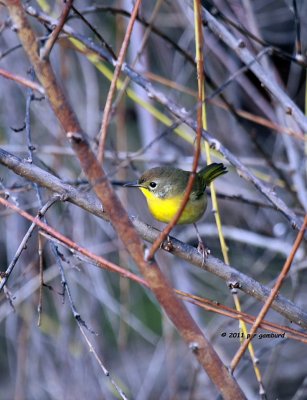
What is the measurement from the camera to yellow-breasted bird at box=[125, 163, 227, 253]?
326cm

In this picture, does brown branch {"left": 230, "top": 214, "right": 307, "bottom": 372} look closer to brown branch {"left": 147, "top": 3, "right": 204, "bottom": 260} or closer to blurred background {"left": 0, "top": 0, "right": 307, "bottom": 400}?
brown branch {"left": 147, "top": 3, "right": 204, "bottom": 260}

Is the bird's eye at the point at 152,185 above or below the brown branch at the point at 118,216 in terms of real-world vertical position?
above

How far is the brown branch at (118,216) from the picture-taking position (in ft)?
4.19

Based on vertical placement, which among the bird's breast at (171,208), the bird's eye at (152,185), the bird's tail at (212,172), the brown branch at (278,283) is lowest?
the brown branch at (278,283)

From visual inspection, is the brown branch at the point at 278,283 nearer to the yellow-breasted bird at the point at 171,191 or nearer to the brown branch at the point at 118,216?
the brown branch at the point at 118,216

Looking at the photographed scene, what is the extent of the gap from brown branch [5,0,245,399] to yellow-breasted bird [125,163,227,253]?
1.77 meters

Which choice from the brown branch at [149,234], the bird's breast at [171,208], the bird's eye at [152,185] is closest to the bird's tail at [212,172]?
the bird's breast at [171,208]

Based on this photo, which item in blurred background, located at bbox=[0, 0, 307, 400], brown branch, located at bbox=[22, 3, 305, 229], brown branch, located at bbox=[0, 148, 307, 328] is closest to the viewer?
brown branch, located at bbox=[0, 148, 307, 328]

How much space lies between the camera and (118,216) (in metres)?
1.38

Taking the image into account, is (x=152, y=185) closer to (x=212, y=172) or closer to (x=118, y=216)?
(x=212, y=172)

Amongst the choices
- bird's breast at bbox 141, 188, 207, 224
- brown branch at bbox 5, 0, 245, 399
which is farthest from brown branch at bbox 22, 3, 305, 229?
brown branch at bbox 5, 0, 245, 399

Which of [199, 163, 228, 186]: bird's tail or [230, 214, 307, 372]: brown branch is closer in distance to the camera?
[230, 214, 307, 372]: brown branch

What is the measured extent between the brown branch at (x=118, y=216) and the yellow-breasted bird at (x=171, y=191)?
1.77 m

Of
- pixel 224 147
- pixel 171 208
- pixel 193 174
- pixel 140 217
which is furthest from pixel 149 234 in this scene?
pixel 140 217
